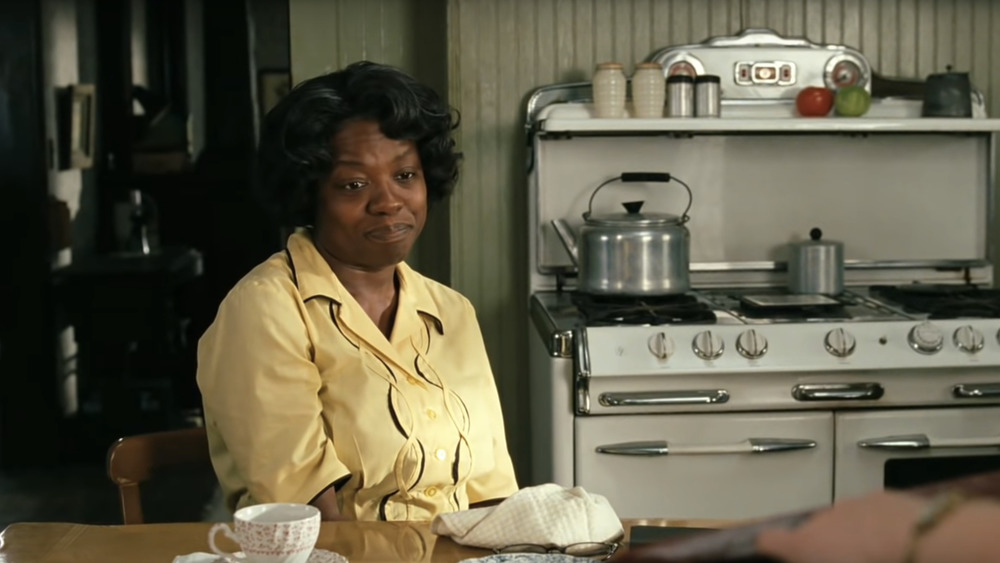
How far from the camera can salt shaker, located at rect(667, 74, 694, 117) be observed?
131 inches

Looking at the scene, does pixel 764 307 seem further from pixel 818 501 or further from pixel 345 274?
pixel 345 274

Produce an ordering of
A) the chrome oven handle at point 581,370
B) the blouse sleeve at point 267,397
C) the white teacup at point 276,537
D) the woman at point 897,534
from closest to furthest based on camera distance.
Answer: the woman at point 897,534
the white teacup at point 276,537
the blouse sleeve at point 267,397
the chrome oven handle at point 581,370

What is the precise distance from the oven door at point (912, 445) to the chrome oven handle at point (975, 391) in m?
0.03

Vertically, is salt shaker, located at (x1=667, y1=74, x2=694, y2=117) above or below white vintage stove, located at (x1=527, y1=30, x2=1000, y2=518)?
above

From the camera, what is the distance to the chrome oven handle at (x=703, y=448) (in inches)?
112

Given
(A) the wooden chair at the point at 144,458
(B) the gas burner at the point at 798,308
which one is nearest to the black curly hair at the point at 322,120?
(A) the wooden chair at the point at 144,458

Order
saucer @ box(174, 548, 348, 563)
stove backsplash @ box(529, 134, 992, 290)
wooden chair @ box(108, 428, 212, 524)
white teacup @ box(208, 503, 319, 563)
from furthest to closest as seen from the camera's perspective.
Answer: stove backsplash @ box(529, 134, 992, 290) < wooden chair @ box(108, 428, 212, 524) < saucer @ box(174, 548, 348, 563) < white teacup @ box(208, 503, 319, 563)

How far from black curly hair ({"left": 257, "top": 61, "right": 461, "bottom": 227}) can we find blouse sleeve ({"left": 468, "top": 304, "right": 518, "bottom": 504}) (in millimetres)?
381

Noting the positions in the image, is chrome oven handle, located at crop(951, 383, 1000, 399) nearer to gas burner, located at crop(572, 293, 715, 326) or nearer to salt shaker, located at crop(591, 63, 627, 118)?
gas burner, located at crop(572, 293, 715, 326)

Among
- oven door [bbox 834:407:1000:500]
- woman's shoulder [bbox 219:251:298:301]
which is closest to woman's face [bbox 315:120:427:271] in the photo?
woman's shoulder [bbox 219:251:298:301]

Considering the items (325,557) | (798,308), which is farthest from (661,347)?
(325,557)

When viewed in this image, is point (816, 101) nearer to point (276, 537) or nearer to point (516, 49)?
point (516, 49)

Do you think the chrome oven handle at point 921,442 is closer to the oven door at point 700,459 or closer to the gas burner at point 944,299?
→ the oven door at point 700,459

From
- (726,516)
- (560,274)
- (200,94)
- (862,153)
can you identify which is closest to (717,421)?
(726,516)
